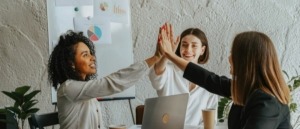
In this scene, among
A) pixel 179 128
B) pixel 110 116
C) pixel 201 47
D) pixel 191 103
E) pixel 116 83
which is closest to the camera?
pixel 179 128

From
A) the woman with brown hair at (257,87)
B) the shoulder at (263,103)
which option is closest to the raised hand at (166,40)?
the woman with brown hair at (257,87)

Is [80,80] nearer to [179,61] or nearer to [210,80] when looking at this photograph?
[179,61]

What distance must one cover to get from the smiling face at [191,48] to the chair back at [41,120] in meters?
0.79

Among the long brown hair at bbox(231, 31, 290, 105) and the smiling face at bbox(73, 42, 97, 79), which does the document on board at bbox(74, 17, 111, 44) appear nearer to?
the smiling face at bbox(73, 42, 97, 79)

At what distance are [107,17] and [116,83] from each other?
1.33m

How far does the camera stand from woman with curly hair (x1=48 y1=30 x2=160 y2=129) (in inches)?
63.7

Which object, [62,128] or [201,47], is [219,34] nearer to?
[201,47]

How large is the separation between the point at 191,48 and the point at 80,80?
2.50ft

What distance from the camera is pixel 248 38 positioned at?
4.17 feet

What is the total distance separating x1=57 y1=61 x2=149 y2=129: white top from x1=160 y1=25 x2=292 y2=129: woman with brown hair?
1.58 feet

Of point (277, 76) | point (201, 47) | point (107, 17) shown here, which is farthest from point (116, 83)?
point (107, 17)

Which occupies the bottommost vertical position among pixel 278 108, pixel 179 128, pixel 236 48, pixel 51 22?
pixel 179 128

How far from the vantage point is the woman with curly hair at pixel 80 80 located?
162 cm

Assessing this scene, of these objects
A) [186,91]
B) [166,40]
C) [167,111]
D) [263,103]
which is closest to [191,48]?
[186,91]
